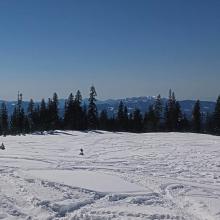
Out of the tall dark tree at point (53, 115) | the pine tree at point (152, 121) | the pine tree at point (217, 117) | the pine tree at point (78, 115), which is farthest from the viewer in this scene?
the pine tree at point (152, 121)

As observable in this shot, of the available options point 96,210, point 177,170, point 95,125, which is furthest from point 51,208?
point 95,125

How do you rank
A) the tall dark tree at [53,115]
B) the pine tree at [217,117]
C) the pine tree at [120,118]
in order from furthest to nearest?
the pine tree at [120,118]
the tall dark tree at [53,115]
the pine tree at [217,117]

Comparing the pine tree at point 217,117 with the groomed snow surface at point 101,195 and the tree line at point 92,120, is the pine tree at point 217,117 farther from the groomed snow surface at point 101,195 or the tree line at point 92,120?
the groomed snow surface at point 101,195

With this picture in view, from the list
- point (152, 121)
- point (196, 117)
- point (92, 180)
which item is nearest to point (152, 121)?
point (152, 121)

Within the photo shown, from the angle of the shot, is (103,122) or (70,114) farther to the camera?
(103,122)

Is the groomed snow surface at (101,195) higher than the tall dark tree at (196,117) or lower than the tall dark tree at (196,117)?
lower

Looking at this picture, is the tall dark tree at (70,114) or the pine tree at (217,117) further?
the tall dark tree at (70,114)

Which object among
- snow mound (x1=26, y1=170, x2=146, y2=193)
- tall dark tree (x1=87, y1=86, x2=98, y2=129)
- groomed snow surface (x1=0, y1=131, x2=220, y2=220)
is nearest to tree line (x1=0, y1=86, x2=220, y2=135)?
tall dark tree (x1=87, y1=86, x2=98, y2=129)

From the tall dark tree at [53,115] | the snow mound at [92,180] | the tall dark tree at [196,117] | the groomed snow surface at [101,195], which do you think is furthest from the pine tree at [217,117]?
the snow mound at [92,180]

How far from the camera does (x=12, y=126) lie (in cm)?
9194

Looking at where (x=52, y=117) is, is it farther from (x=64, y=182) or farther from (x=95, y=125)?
(x=64, y=182)

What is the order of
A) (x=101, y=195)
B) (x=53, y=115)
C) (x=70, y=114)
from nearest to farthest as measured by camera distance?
(x=101, y=195)
(x=70, y=114)
(x=53, y=115)

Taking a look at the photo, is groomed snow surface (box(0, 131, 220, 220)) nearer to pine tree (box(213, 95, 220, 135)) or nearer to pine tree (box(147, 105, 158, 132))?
pine tree (box(213, 95, 220, 135))

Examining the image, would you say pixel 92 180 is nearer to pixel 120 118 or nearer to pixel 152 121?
pixel 120 118
